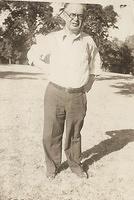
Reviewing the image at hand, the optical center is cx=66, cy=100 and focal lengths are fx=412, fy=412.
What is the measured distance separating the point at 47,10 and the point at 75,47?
475 inches

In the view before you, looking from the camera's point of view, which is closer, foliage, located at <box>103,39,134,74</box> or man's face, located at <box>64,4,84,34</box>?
man's face, located at <box>64,4,84,34</box>

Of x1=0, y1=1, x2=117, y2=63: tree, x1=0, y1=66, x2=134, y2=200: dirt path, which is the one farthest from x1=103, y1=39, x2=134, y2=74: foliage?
x1=0, y1=66, x2=134, y2=200: dirt path

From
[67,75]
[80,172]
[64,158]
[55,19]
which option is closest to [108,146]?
[64,158]

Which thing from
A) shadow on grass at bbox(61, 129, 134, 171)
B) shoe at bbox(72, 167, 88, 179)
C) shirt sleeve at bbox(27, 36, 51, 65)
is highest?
shirt sleeve at bbox(27, 36, 51, 65)

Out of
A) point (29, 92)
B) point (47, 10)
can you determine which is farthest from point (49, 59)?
point (47, 10)

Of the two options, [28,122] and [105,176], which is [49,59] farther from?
[28,122]

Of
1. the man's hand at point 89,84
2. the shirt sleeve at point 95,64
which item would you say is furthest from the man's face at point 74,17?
the man's hand at point 89,84

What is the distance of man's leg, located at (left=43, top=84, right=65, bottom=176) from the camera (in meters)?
5.07

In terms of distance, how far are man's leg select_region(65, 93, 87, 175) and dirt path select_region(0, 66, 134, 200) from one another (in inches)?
8.0

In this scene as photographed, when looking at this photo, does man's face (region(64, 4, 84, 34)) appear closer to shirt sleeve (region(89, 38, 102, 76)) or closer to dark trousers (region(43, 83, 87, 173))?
shirt sleeve (region(89, 38, 102, 76))

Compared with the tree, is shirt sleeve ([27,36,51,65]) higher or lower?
lower

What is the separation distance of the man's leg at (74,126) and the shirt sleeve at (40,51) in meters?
0.58

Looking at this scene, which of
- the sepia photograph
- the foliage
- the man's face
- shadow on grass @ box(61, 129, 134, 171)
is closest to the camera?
the man's face

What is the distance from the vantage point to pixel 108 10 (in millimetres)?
16531
